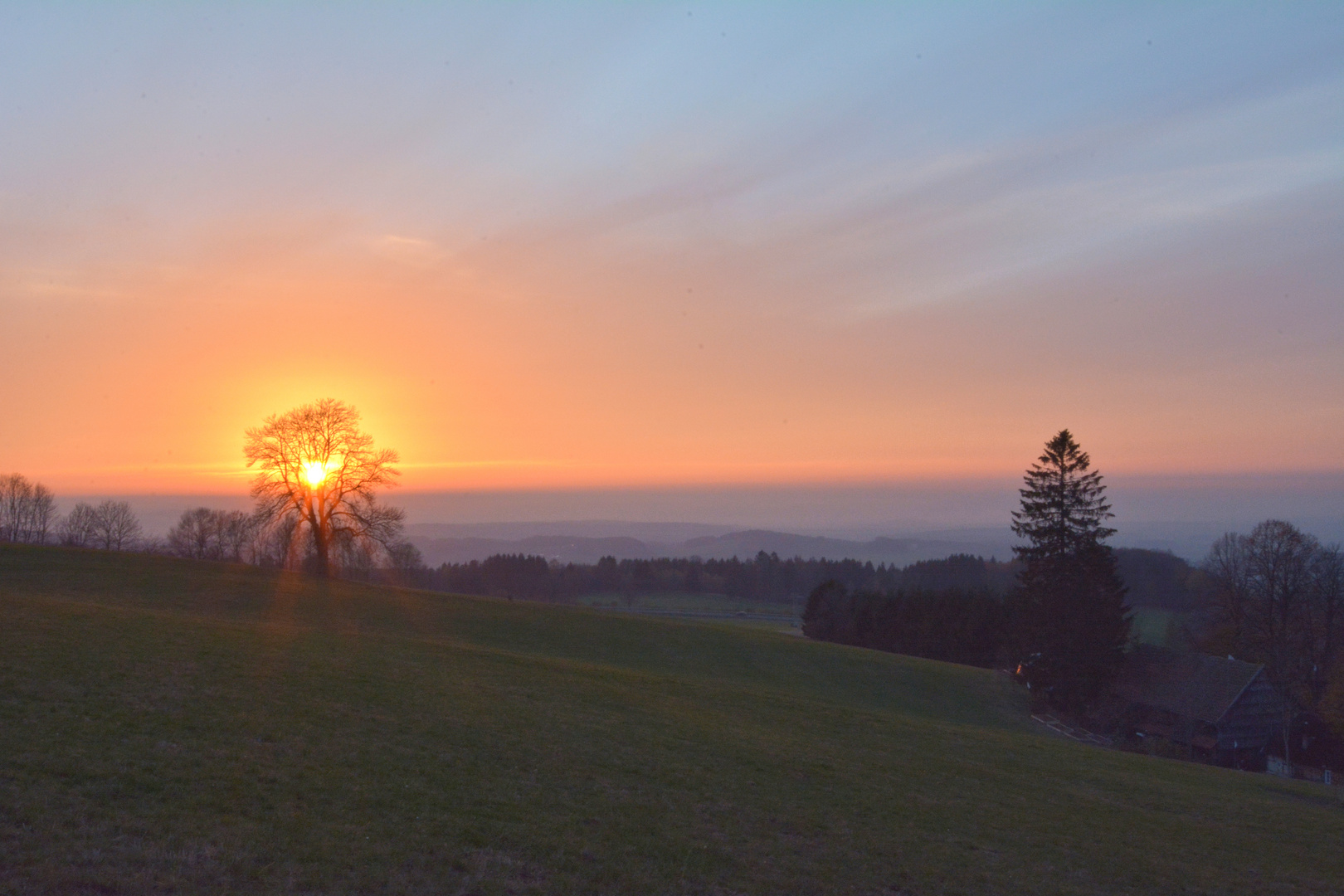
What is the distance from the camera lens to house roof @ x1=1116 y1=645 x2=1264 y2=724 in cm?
4016

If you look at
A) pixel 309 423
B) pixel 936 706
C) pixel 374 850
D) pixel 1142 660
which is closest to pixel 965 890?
pixel 374 850

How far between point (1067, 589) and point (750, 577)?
8322cm

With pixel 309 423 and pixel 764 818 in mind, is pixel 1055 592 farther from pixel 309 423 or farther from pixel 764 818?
pixel 309 423

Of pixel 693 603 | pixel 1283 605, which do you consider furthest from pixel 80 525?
pixel 1283 605

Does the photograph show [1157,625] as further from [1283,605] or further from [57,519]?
[57,519]

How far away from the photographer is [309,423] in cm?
4747

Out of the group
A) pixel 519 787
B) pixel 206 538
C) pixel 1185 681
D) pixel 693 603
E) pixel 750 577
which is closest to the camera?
Result: pixel 519 787

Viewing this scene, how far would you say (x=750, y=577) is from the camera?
409ft

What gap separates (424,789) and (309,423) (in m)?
41.4

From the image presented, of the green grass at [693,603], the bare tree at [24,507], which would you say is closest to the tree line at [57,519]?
the bare tree at [24,507]

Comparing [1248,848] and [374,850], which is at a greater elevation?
[374,850]

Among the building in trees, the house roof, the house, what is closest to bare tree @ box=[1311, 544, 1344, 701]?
the building in trees

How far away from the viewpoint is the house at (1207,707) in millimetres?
39438

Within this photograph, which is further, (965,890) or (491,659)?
(491,659)
